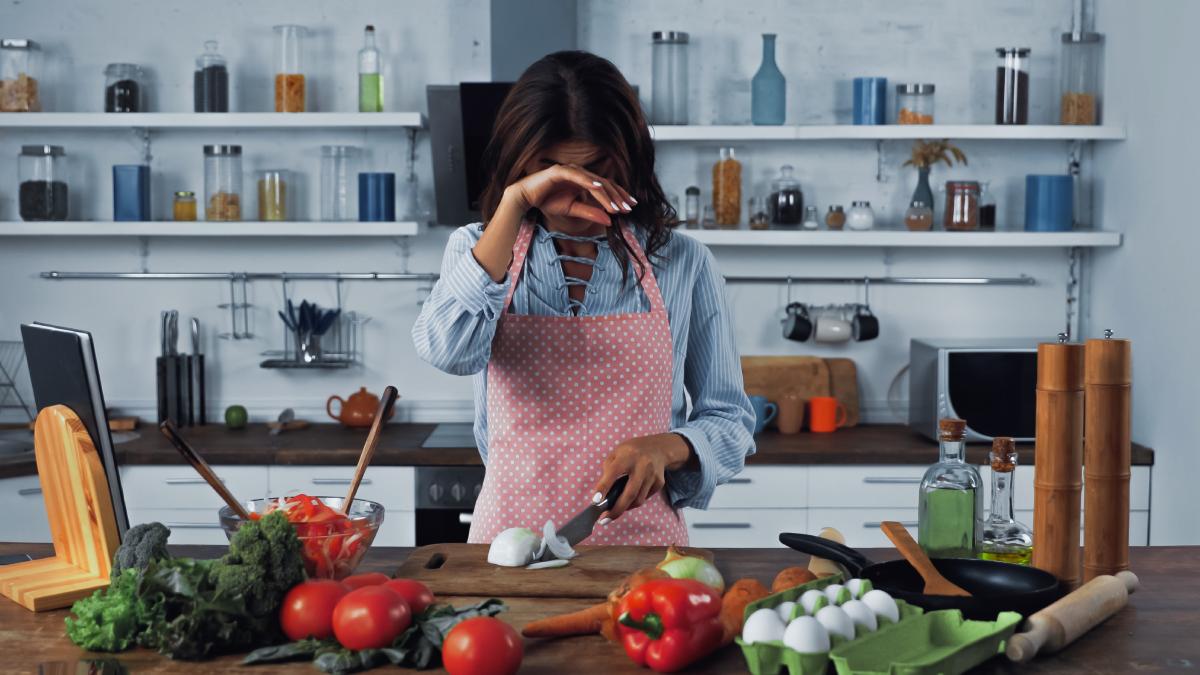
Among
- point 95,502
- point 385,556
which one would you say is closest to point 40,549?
point 95,502

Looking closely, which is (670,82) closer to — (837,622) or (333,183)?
(333,183)

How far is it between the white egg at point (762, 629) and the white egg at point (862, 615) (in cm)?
7

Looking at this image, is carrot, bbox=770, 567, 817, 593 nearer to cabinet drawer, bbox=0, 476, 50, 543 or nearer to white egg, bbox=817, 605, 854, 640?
white egg, bbox=817, 605, 854, 640

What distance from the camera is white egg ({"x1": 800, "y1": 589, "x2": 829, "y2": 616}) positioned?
1.15 meters

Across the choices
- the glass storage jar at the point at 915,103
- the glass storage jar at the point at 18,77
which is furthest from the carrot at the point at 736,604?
the glass storage jar at the point at 18,77

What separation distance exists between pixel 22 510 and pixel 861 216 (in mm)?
2573

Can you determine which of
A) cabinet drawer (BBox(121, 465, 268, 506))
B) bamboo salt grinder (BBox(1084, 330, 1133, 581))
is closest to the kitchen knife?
bamboo salt grinder (BBox(1084, 330, 1133, 581))

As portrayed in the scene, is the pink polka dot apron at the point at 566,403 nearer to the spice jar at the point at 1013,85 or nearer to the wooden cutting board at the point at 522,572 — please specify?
the wooden cutting board at the point at 522,572

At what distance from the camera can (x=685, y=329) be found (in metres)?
1.92

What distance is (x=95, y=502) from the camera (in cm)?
143

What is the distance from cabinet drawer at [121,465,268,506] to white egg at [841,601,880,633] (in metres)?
2.44

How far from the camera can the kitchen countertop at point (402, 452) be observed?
3270mm

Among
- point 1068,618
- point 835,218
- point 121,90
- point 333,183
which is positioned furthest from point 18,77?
point 1068,618

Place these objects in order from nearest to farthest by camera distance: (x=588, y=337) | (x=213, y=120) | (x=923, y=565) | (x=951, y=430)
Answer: (x=923, y=565), (x=951, y=430), (x=588, y=337), (x=213, y=120)
